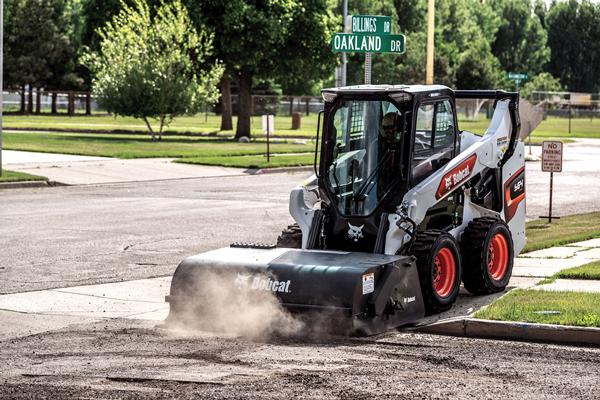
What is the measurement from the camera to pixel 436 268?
466 inches

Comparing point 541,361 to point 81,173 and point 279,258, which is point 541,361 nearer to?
point 279,258

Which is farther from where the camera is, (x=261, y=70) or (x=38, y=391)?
(x=261, y=70)

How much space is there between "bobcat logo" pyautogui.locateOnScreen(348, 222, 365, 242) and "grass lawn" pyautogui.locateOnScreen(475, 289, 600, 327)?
4.62 feet

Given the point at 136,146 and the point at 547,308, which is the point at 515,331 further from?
the point at 136,146

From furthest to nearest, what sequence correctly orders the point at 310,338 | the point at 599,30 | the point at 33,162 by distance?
the point at 599,30, the point at 33,162, the point at 310,338

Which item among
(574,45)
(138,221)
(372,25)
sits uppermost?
(574,45)

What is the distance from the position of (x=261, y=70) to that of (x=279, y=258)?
134ft

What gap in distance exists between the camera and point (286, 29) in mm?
48844

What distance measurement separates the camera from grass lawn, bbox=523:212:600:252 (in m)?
17.3

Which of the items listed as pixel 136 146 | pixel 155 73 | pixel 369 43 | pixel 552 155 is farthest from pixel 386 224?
pixel 155 73

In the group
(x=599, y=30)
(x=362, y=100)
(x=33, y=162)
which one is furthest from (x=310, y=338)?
(x=599, y=30)

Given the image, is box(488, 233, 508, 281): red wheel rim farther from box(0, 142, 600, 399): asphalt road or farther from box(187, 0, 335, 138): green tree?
box(187, 0, 335, 138): green tree

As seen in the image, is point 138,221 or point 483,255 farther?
point 138,221

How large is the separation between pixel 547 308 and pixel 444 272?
3.62 ft
